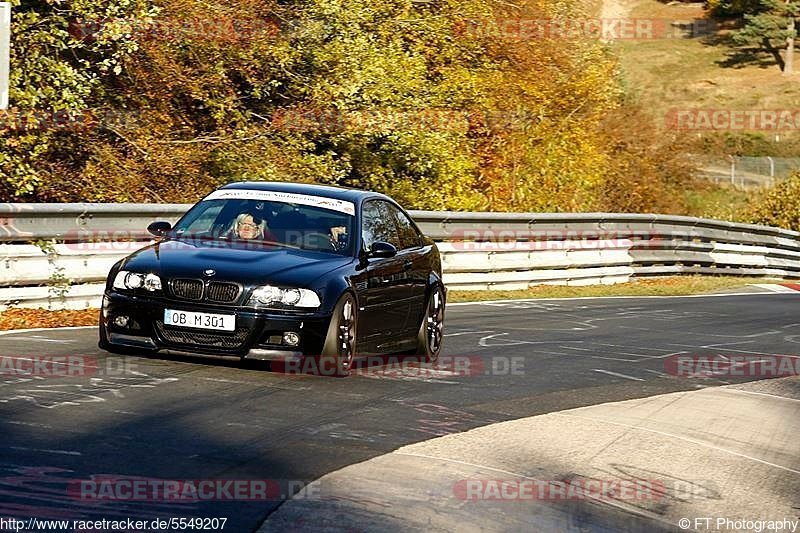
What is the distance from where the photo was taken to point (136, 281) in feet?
32.9

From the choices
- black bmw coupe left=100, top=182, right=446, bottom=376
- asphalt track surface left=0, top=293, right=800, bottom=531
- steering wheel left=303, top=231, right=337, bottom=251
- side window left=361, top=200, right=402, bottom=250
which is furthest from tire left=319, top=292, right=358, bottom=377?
side window left=361, top=200, right=402, bottom=250

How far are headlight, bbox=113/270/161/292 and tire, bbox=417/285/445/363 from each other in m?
2.78

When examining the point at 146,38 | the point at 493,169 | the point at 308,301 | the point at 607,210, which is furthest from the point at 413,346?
the point at 607,210

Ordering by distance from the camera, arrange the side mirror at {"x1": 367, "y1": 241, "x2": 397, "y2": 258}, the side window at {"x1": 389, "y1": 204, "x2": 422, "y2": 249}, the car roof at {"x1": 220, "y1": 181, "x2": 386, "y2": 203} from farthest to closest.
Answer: the side window at {"x1": 389, "y1": 204, "x2": 422, "y2": 249}, the car roof at {"x1": 220, "y1": 181, "x2": 386, "y2": 203}, the side mirror at {"x1": 367, "y1": 241, "x2": 397, "y2": 258}

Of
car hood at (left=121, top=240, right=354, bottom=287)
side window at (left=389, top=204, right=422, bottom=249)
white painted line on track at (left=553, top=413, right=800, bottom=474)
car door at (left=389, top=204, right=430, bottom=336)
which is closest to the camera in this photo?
white painted line on track at (left=553, top=413, right=800, bottom=474)

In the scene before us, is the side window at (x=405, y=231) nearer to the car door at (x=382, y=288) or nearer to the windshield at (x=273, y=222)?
the car door at (x=382, y=288)

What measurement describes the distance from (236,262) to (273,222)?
1.01 meters

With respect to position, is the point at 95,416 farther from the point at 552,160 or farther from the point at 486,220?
the point at 552,160

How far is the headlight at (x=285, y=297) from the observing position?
984cm

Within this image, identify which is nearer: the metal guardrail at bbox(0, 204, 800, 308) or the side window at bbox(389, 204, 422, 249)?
the side window at bbox(389, 204, 422, 249)

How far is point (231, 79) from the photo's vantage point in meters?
22.5

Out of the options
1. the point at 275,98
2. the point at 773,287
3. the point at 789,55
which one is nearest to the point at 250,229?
the point at 275,98

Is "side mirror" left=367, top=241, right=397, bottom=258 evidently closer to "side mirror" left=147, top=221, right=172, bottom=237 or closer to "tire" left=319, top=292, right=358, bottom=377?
"tire" left=319, top=292, right=358, bottom=377

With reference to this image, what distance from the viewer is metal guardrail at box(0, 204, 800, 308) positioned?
13875 mm
